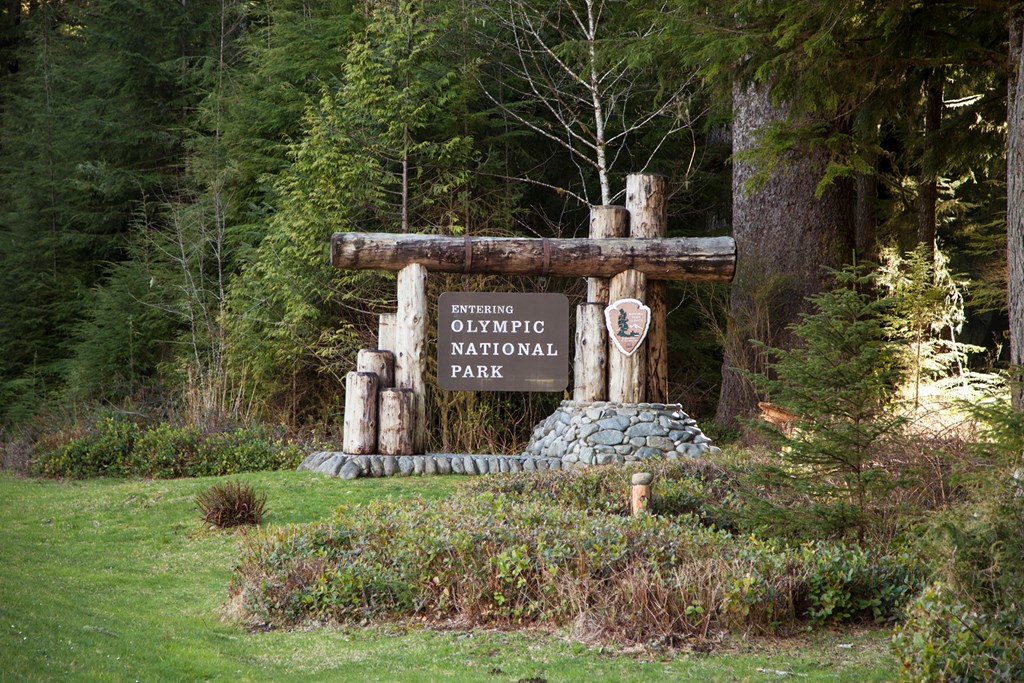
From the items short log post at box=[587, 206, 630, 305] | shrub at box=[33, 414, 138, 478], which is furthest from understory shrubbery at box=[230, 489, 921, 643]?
shrub at box=[33, 414, 138, 478]

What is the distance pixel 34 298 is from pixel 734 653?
19107 millimetres

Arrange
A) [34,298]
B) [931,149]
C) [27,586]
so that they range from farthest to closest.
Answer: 1. [34,298]
2. [931,149]
3. [27,586]

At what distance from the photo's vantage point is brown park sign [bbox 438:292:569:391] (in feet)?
35.1

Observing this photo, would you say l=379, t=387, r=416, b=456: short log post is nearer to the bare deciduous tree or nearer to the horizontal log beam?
the horizontal log beam

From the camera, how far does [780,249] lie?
12.4 meters

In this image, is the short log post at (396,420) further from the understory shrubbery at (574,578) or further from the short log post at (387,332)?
the understory shrubbery at (574,578)

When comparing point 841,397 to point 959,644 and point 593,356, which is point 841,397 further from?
point 593,356

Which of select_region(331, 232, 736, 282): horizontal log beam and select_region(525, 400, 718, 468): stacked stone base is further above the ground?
select_region(331, 232, 736, 282): horizontal log beam

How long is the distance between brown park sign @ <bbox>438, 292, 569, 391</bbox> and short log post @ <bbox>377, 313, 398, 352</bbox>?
→ 0.27m

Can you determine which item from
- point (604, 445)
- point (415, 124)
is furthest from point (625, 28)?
point (604, 445)

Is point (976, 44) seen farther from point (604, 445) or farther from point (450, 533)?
point (450, 533)

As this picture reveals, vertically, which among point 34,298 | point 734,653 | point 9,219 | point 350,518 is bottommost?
point 734,653

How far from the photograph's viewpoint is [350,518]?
22.7 feet

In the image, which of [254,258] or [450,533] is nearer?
[450,533]
